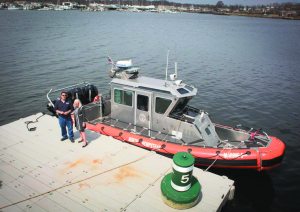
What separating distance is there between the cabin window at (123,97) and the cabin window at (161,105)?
115 cm

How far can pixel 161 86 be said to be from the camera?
9.88m

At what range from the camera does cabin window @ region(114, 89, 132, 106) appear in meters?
10.5

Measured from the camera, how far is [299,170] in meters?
11.4

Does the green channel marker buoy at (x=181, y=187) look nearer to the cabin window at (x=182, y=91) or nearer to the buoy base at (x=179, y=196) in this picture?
the buoy base at (x=179, y=196)

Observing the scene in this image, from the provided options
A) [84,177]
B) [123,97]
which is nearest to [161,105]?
[123,97]

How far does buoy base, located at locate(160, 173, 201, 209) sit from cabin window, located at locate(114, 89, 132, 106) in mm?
4596

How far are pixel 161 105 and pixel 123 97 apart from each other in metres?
1.62

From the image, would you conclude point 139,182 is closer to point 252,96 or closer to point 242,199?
point 242,199

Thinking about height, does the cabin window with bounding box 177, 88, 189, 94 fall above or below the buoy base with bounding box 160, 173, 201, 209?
above

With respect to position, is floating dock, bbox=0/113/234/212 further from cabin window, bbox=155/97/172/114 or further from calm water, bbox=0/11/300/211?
calm water, bbox=0/11/300/211

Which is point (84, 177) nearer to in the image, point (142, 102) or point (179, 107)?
point (142, 102)

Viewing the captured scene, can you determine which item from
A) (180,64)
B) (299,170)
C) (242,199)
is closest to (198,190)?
(242,199)

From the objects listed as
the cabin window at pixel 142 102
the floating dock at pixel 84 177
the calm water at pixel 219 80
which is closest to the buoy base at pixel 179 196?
the floating dock at pixel 84 177

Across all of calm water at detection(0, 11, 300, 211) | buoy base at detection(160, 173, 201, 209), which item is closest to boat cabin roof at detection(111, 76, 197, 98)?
calm water at detection(0, 11, 300, 211)
